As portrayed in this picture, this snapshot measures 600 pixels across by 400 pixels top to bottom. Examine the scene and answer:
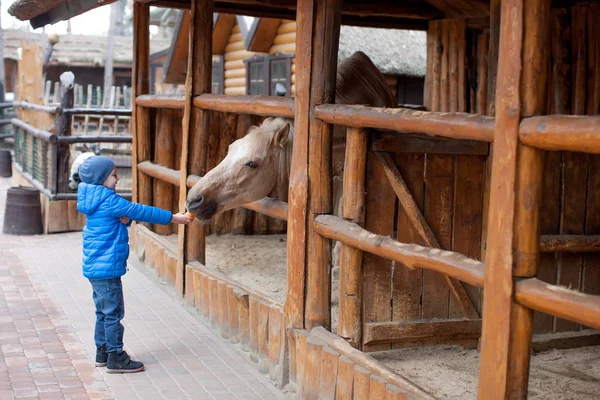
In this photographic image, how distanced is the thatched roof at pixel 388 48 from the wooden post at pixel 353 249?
1005 cm

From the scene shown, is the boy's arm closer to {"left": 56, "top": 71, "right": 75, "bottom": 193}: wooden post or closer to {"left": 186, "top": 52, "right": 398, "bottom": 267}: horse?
{"left": 186, "top": 52, "right": 398, "bottom": 267}: horse

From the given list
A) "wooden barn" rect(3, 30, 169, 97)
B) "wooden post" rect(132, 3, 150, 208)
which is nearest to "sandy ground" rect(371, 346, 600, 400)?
"wooden post" rect(132, 3, 150, 208)

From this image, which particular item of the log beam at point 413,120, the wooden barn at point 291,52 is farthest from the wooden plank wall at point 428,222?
the wooden barn at point 291,52

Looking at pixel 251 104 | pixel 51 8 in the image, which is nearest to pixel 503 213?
pixel 251 104

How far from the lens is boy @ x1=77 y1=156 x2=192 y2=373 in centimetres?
530

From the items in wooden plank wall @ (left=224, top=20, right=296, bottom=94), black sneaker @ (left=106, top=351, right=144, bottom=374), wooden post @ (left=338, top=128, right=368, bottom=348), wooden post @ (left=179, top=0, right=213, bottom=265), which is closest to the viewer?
wooden post @ (left=338, top=128, right=368, bottom=348)

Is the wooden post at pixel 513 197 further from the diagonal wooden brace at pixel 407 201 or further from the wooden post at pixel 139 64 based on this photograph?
the wooden post at pixel 139 64

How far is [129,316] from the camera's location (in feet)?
22.7

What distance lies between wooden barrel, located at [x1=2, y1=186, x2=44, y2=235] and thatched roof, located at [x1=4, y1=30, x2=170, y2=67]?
73.8 ft

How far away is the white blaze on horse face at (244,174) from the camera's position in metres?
5.63

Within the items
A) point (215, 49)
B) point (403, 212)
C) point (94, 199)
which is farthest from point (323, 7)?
point (215, 49)

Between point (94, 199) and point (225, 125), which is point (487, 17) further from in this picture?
point (94, 199)

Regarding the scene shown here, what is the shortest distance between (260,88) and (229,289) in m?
11.4

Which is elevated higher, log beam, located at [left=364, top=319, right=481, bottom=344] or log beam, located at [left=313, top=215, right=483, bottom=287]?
log beam, located at [left=313, top=215, right=483, bottom=287]
